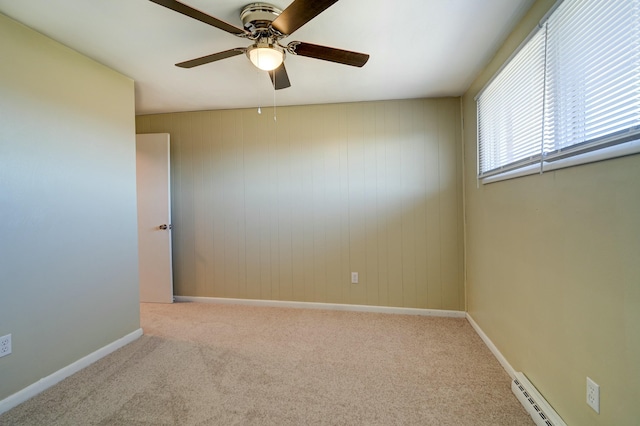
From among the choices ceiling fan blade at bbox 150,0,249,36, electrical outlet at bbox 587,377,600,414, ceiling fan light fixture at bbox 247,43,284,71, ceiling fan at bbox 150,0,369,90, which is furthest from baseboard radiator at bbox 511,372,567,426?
ceiling fan blade at bbox 150,0,249,36

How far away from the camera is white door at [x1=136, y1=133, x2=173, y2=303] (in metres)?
3.30

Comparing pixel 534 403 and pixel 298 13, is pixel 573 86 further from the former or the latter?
pixel 534 403

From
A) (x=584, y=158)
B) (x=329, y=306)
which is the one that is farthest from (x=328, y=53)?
(x=329, y=306)

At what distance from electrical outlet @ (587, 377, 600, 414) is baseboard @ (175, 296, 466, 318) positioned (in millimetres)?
1785

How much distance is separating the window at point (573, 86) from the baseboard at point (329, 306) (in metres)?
1.65

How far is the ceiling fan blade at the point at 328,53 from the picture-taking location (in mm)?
1566

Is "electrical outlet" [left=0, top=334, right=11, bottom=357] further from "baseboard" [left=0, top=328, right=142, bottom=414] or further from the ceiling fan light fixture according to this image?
the ceiling fan light fixture

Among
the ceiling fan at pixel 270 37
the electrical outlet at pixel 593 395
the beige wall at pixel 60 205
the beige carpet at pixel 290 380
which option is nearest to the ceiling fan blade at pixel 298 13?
the ceiling fan at pixel 270 37

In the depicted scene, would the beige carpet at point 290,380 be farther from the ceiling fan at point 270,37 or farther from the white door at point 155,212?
the ceiling fan at point 270,37

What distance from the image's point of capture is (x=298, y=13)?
4.21ft

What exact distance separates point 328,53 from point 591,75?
1215 millimetres

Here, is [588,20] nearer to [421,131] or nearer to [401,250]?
[421,131]

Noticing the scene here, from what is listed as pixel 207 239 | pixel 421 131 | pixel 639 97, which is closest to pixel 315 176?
pixel 421 131

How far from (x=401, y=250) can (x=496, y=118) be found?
1.51 metres
